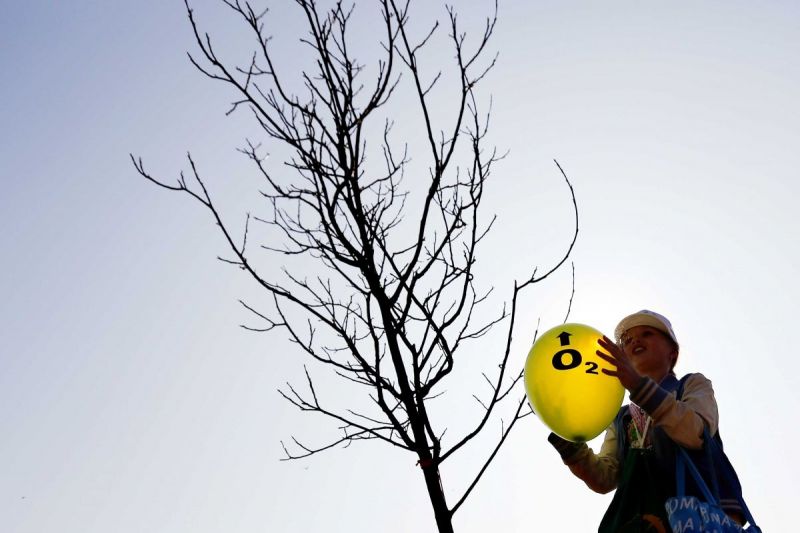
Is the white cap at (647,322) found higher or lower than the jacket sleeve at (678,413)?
higher

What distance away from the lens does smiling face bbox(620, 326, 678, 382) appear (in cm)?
304

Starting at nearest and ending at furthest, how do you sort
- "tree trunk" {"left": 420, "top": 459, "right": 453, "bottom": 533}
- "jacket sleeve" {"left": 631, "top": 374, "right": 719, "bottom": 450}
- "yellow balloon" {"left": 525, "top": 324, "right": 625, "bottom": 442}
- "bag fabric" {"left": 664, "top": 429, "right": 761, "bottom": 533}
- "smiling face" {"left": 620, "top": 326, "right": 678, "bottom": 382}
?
"bag fabric" {"left": 664, "top": 429, "right": 761, "bottom": 533} → "jacket sleeve" {"left": 631, "top": 374, "right": 719, "bottom": 450} → "tree trunk" {"left": 420, "top": 459, "right": 453, "bottom": 533} → "yellow balloon" {"left": 525, "top": 324, "right": 625, "bottom": 442} → "smiling face" {"left": 620, "top": 326, "right": 678, "bottom": 382}

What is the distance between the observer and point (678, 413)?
2.59m

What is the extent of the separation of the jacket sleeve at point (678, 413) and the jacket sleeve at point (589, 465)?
384 mm

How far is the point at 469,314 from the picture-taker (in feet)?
10.8

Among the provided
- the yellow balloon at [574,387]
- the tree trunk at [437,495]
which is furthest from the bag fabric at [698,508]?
the tree trunk at [437,495]

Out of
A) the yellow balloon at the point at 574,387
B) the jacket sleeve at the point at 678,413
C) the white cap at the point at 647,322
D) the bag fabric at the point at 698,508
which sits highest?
the white cap at the point at 647,322

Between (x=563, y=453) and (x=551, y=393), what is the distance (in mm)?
245

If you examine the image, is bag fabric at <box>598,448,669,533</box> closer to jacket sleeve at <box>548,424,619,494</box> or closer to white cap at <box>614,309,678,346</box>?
jacket sleeve at <box>548,424,619,494</box>

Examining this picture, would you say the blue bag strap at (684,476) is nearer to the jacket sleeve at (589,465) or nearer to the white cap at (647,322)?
the jacket sleeve at (589,465)

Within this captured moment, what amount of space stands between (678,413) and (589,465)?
518mm

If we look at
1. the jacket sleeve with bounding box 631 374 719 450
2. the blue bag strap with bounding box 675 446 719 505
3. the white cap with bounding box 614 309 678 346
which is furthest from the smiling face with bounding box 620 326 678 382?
the blue bag strap with bounding box 675 446 719 505

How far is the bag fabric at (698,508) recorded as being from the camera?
8.02ft

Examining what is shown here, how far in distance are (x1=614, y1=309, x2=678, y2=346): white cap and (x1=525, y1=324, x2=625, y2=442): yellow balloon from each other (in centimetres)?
18
